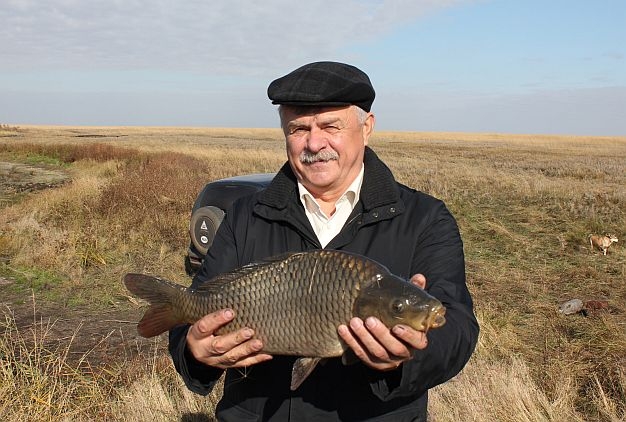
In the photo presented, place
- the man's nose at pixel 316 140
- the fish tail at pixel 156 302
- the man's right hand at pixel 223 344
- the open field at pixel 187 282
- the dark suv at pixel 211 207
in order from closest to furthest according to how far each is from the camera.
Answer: the man's right hand at pixel 223 344 < the fish tail at pixel 156 302 < the man's nose at pixel 316 140 < the open field at pixel 187 282 < the dark suv at pixel 211 207

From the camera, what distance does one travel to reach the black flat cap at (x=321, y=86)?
2592 mm

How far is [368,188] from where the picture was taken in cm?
264

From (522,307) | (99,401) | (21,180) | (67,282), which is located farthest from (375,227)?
(21,180)

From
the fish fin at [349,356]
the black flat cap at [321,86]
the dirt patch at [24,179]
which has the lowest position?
the dirt patch at [24,179]

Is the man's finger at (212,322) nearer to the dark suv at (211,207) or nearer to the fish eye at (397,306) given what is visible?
the fish eye at (397,306)

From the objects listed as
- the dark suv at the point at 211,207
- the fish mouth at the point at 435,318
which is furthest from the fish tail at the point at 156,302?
the dark suv at the point at 211,207

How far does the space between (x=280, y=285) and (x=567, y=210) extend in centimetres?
1280

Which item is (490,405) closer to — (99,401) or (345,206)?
(345,206)

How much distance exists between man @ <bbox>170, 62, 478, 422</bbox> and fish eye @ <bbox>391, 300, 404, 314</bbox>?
0.57ft

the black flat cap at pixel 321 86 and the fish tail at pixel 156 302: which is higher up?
the black flat cap at pixel 321 86

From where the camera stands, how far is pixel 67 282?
8758 millimetres

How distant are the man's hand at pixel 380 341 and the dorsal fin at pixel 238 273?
0.36 m

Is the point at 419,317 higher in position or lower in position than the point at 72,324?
higher

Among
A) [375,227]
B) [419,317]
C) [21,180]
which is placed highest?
[375,227]
